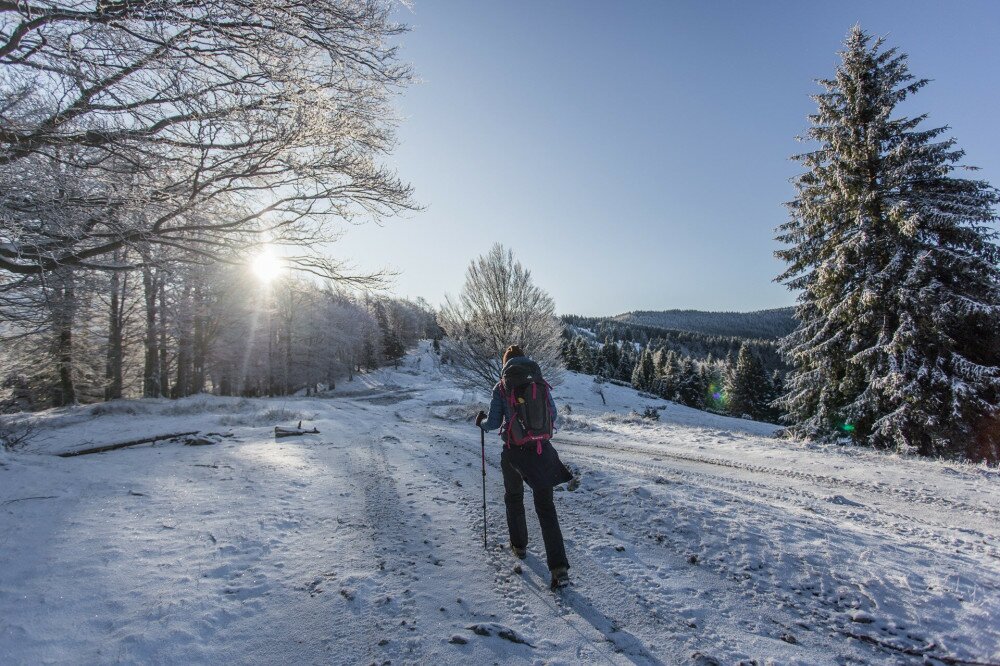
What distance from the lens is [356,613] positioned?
10.7 feet

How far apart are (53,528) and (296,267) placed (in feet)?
13.2

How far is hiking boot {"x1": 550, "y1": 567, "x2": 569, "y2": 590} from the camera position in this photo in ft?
12.0

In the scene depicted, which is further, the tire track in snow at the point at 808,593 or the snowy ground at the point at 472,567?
the tire track in snow at the point at 808,593

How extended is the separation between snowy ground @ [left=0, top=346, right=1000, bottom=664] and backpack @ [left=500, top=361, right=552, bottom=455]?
1222mm

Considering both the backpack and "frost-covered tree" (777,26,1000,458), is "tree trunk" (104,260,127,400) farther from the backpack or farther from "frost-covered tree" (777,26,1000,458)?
"frost-covered tree" (777,26,1000,458)

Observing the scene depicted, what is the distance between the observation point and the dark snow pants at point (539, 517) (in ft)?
12.4

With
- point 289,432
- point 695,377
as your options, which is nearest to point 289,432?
point 289,432

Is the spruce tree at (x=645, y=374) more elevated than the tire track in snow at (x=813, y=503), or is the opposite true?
the tire track in snow at (x=813, y=503)

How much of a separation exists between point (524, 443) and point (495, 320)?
13.1 m

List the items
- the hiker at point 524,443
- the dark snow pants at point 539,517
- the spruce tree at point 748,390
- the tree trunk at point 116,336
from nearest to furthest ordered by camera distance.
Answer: the dark snow pants at point 539,517, the hiker at point 524,443, the tree trunk at point 116,336, the spruce tree at point 748,390

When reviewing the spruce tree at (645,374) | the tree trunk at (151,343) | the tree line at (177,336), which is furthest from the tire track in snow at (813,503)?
the spruce tree at (645,374)

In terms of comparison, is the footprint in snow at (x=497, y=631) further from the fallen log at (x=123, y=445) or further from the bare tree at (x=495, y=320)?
the bare tree at (x=495, y=320)

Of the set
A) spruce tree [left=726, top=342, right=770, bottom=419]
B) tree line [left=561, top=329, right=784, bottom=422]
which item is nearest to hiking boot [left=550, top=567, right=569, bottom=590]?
tree line [left=561, top=329, right=784, bottom=422]

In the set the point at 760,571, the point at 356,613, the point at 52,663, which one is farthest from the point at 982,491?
the point at 52,663
